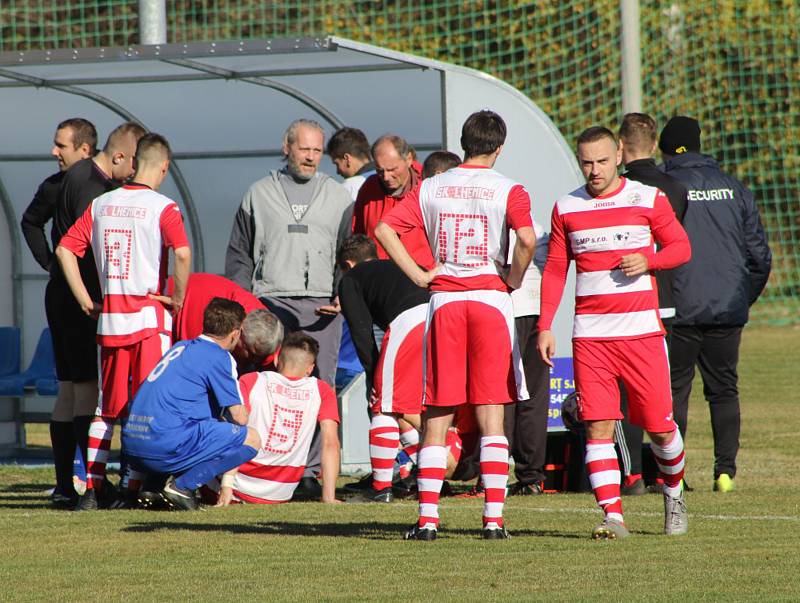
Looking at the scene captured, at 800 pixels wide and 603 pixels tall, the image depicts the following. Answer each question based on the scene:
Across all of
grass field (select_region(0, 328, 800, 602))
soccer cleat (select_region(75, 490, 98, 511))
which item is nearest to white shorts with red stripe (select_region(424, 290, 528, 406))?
grass field (select_region(0, 328, 800, 602))

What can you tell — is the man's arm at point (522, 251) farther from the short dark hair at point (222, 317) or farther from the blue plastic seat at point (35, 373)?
the blue plastic seat at point (35, 373)

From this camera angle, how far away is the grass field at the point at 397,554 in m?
5.63

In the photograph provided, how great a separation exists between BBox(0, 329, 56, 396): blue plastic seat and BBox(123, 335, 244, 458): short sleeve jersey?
395 centimetres

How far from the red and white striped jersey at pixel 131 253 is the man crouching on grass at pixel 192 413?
0.99ft

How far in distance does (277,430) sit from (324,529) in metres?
1.49

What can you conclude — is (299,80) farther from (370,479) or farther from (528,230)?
(528,230)

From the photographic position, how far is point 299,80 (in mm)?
11086

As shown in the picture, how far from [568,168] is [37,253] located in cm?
371

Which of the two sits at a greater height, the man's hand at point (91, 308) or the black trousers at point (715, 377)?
the man's hand at point (91, 308)

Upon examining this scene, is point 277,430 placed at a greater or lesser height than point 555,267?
lesser

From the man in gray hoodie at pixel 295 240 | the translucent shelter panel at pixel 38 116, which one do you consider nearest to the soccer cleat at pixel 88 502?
the man in gray hoodie at pixel 295 240

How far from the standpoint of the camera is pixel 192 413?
8.12 m

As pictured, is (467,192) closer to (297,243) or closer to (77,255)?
(77,255)

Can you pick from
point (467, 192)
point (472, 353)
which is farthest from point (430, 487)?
point (467, 192)
